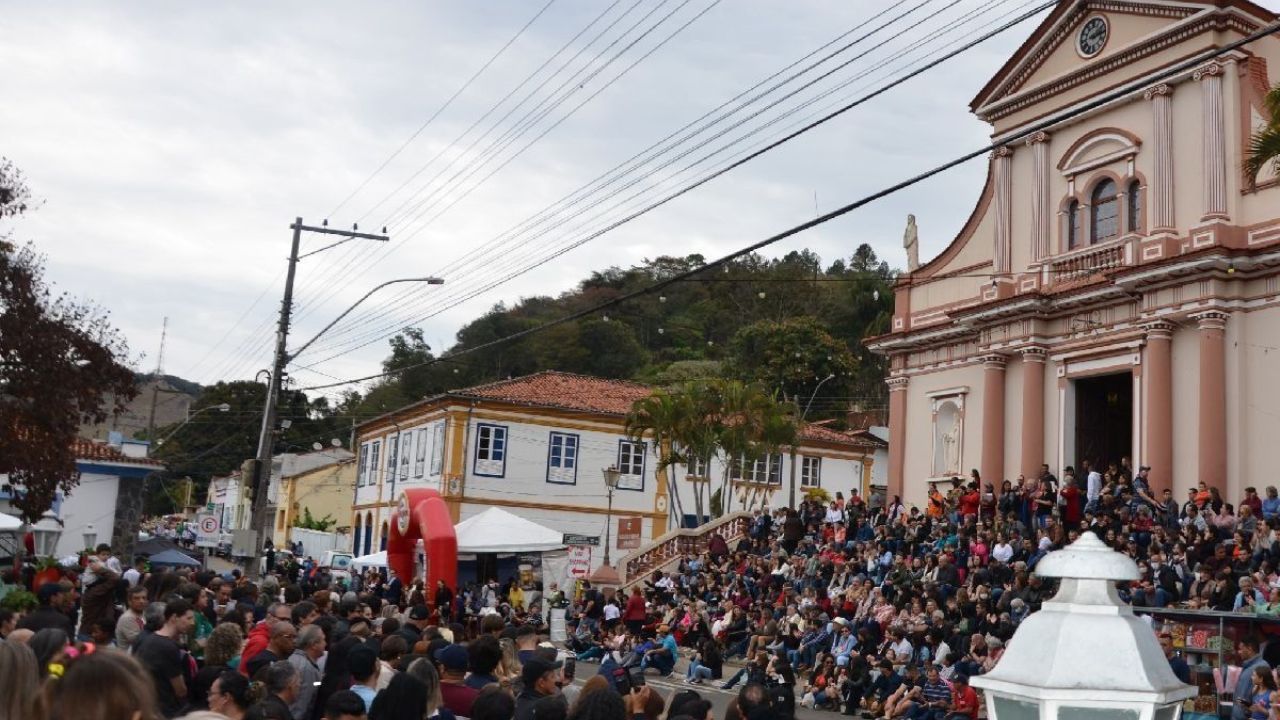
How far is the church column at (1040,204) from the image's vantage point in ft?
102

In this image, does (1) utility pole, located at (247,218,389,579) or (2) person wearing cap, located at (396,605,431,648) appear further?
(1) utility pole, located at (247,218,389,579)

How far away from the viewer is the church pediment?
88.0ft

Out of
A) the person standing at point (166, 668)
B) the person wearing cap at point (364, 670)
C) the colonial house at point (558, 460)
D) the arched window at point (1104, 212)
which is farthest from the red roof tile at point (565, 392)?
the person wearing cap at point (364, 670)

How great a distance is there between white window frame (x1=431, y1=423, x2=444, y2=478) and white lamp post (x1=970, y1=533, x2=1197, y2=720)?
47.8 metres

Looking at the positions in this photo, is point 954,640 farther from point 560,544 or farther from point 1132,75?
point 1132,75

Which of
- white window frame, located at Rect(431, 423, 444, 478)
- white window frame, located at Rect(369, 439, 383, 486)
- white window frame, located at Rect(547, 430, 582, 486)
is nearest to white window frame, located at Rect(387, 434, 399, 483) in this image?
white window frame, located at Rect(369, 439, 383, 486)

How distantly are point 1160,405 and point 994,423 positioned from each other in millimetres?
4931

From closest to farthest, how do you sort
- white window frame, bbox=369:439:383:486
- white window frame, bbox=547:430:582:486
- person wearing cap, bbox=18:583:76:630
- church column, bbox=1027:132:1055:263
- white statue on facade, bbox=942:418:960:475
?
person wearing cap, bbox=18:583:76:630
church column, bbox=1027:132:1055:263
white statue on facade, bbox=942:418:960:475
white window frame, bbox=547:430:582:486
white window frame, bbox=369:439:383:486

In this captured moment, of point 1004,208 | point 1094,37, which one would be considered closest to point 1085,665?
point 1094,37

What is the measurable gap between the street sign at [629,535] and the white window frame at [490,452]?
10.7m

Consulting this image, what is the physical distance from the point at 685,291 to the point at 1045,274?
58.0 meters

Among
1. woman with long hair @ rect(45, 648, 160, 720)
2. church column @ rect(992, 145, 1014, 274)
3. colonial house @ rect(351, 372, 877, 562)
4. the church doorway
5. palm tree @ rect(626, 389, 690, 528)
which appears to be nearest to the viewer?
woman with long hair @ rect(45, 648, 160, 720)

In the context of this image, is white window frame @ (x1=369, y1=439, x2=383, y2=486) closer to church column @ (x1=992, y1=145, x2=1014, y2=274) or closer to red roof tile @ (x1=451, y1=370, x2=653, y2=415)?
red roof tile @ (x1=451, y1=370, x2=653, y2=415)

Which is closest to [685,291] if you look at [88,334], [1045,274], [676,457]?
[676,457]
